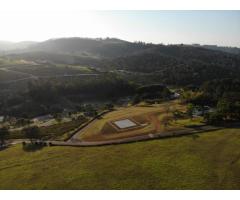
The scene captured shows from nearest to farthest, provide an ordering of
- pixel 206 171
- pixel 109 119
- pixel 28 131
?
pixel 206 171, pixel 28 131, pixel 109 119

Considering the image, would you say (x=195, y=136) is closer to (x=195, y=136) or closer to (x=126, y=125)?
(x=195, y=136)

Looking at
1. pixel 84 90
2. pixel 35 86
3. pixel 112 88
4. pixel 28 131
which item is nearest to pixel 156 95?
pixel 112 88

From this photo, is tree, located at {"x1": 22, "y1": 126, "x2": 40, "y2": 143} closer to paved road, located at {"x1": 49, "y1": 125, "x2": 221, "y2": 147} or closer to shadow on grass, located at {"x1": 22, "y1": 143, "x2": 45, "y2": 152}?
shadow on grass, located at {"x1": 22, "y1": 143, "x2": 45, "y2": 152}

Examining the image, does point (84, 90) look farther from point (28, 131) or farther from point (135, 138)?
point (135, 138)

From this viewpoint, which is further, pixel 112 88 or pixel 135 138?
pixel 112 88

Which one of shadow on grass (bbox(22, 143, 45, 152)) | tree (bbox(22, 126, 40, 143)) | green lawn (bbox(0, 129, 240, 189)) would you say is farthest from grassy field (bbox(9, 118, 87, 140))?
green lawn (bbox(0, 129, 240, 189))

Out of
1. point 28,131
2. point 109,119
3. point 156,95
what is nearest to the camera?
point 28,131
